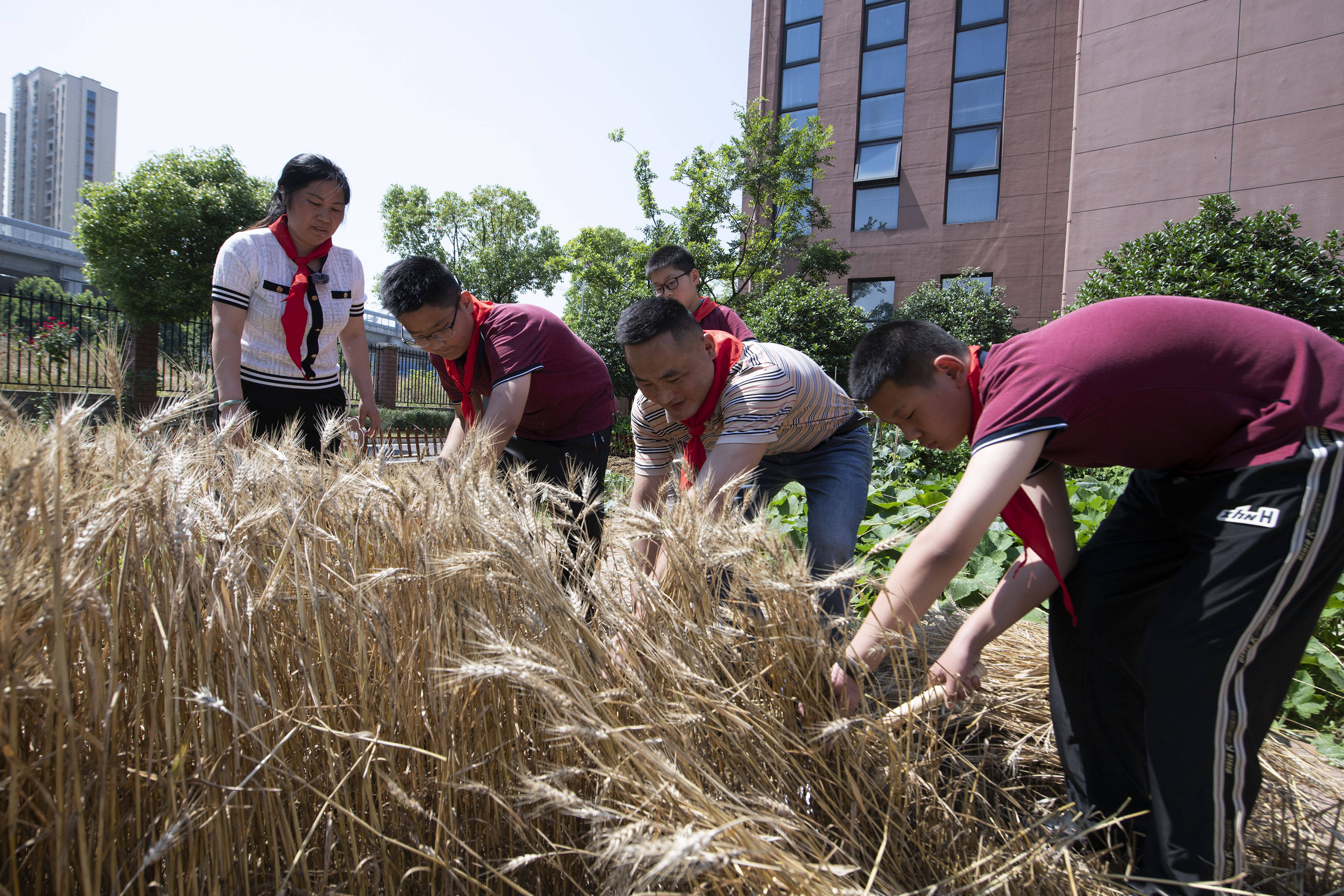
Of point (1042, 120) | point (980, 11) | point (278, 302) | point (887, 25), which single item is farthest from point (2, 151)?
point (278, 302)

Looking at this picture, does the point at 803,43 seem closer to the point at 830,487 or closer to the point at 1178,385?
the point at 830,487

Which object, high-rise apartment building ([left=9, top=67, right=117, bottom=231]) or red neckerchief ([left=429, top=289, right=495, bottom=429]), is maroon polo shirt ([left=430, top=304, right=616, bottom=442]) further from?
high-rise apartment building ([left=9, top=67, right=117, bottom=231])

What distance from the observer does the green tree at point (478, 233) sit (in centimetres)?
2436

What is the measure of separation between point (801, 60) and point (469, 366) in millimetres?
17397

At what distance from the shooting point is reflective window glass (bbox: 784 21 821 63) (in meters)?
16.6

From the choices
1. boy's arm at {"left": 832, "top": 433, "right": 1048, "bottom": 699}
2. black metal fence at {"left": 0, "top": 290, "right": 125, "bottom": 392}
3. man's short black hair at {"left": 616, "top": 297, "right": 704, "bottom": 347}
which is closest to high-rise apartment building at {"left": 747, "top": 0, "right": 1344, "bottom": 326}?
man's short black hair at {"left": 616, "top": 297, "right": 704, "bottom": 347}

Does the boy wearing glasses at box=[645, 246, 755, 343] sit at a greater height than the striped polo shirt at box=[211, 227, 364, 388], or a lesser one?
greater

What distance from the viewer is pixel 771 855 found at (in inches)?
34.3

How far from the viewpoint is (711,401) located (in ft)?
7.27

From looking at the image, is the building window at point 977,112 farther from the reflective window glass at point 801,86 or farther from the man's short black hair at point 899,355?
the man's short black hair at point 899,355

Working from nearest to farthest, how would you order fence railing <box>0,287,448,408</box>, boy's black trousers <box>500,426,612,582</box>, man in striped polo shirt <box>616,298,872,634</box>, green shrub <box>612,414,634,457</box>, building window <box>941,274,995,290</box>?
man in striped polo shirt <box>616,298,872,634</box> → boy's black trousers <box>500,426,612,582</box> → fence railing <box>0,287,448,408</box> → green shrub <box>612,414,634,457</box> → building window <box>941,274,995,290</box>

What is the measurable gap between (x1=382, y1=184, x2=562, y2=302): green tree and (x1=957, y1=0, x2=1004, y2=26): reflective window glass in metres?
14.6

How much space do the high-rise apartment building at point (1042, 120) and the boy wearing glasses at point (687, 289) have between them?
10.6 metres

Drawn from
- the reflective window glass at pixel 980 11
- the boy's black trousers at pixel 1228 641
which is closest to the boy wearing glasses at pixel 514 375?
the boy's black trousers at pixel 1228 641
